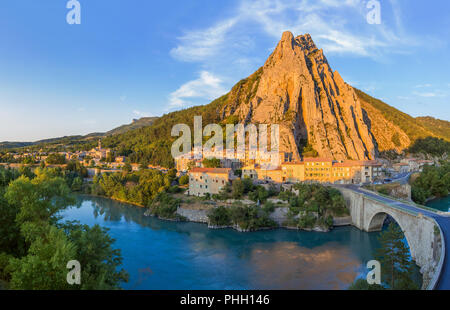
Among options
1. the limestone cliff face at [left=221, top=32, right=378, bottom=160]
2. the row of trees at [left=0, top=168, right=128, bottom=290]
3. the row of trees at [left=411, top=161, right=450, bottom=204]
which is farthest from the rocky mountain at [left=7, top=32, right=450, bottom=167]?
the row of trees at [left=0, top=168, right=128, bottom=290]

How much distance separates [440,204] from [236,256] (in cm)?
1971

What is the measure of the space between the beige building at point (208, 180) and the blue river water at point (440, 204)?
656 inches

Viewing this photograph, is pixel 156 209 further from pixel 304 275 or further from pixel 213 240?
pixel 304 275

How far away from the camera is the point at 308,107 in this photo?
4006cm

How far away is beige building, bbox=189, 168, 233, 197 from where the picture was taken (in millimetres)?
22853

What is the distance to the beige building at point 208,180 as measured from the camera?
2285cm

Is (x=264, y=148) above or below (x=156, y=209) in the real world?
above

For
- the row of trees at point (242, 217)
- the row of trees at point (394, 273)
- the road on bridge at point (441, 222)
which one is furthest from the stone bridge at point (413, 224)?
the row of trees at point (242, 217)

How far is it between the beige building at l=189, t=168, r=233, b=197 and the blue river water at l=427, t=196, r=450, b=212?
54.7ft

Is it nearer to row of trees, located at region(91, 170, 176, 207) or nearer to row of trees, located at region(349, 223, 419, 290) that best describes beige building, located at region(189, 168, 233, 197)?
row of trees, located at region(91, 170, 176, 207)

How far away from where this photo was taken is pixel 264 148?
120 ft

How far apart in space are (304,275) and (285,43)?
41422 mm

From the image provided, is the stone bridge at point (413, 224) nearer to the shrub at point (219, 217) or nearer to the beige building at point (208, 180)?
the shrub at point (219, 217)
